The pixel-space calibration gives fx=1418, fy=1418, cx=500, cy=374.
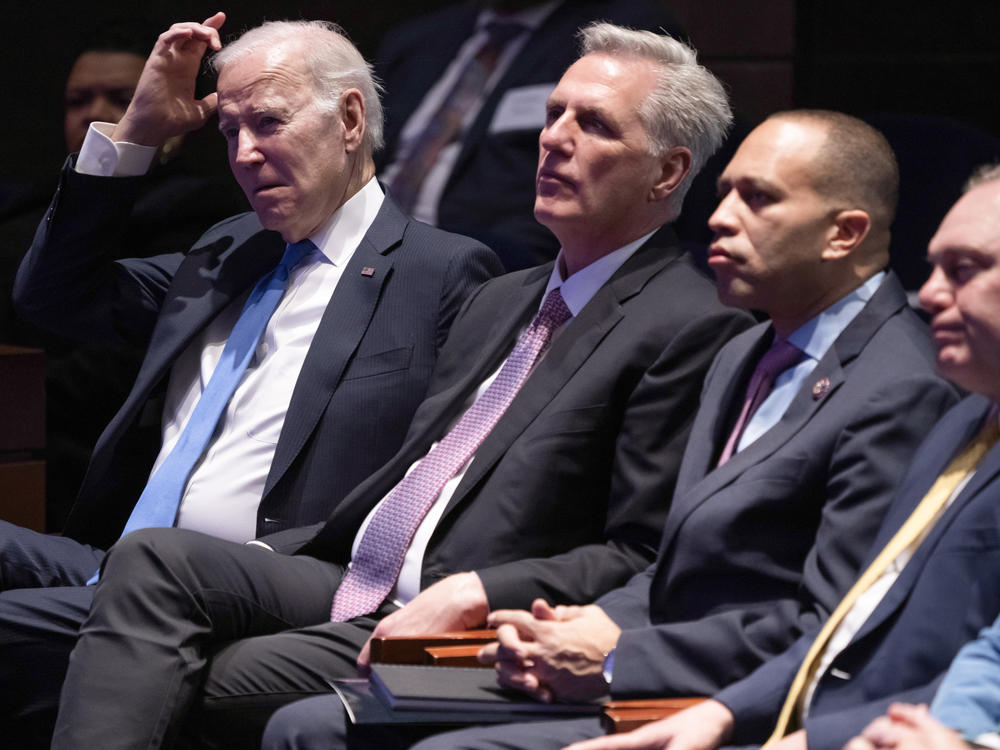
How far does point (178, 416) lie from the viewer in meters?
2.87

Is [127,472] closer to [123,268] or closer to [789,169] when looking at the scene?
[123,268]

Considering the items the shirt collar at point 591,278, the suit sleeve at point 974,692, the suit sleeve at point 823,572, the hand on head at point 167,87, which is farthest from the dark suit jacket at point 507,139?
the suit sleeve at point 974,692

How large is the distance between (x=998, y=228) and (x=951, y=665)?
0.48 metres

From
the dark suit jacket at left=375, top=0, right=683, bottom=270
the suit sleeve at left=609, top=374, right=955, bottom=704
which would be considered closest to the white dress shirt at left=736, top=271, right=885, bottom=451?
the suit sleeve at left=609, top=374, right=955, bottom=704

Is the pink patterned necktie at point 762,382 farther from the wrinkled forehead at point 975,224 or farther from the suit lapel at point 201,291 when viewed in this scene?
the suit lapel at point 201,291

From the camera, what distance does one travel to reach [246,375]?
2785 millimetres

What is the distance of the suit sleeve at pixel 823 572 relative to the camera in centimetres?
175

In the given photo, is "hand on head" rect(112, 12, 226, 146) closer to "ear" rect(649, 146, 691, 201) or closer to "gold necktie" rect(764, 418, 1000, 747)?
"ear" rect(649, 146, 691, 201)

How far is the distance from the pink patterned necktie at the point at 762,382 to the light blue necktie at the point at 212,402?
1123 mm

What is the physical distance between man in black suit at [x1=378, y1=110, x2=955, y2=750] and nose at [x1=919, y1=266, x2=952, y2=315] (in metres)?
0.19

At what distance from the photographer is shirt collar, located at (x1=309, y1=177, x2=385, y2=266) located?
2.83m

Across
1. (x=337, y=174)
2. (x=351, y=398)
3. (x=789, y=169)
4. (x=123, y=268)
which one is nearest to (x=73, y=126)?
(x=123, y=268)

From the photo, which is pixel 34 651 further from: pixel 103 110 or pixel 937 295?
pixel 103 110

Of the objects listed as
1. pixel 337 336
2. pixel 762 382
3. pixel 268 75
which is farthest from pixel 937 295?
pixel 268 75
